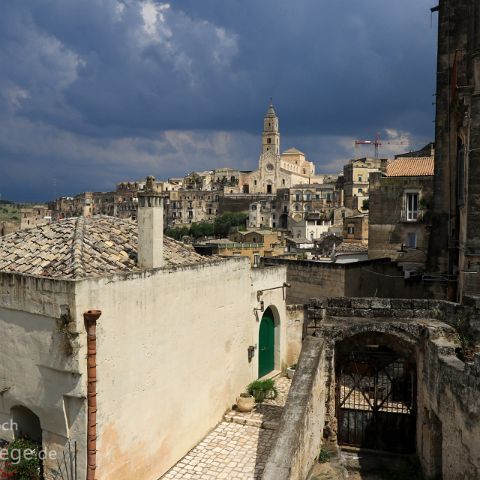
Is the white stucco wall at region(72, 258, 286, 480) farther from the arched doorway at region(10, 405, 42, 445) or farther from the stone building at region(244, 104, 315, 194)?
the stone building at region(244, 104, 315, 194)

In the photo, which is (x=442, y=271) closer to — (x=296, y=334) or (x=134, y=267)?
(x=296, y=334)

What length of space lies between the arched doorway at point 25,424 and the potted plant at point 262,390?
6.72m

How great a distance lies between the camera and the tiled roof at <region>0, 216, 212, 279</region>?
10703mm

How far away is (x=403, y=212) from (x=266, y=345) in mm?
10232

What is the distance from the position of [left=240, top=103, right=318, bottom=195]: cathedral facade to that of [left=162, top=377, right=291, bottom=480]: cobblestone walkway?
379 ft

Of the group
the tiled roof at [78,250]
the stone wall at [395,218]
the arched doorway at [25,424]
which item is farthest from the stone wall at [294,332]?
the arched doorway at [25,424]

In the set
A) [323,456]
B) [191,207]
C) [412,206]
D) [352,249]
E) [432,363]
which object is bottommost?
[323,456]

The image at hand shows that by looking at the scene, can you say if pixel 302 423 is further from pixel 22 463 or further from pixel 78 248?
pixel 78 248

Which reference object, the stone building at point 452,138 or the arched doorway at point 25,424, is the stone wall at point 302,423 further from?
the stone building at point 452,138

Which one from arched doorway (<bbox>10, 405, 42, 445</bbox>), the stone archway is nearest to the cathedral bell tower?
the stone archway

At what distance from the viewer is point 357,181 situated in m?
106

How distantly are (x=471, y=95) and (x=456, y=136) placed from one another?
4.38 metres

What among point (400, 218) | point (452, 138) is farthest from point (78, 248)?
point (400, 218)

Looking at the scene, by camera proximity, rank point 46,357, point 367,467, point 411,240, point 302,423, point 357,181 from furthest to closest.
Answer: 1. point 357,181
2. point 411,240
3. point 367,467
4. point 46,357
5. point 302,423
